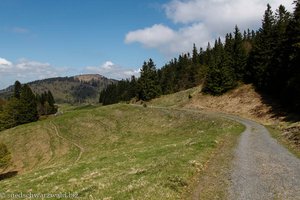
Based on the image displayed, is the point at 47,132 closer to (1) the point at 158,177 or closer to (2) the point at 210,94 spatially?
(2) the point at 210,94

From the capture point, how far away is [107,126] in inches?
3024

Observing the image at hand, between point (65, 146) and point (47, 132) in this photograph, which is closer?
point (65, 146)

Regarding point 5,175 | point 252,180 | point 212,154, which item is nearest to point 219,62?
point 5,175

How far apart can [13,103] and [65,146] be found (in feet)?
182

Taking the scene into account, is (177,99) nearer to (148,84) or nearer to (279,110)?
(148,84)

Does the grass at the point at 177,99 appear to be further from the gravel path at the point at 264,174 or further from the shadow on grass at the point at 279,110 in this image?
the gravel path at the point at 264,174

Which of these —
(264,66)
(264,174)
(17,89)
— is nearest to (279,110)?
(264,66)

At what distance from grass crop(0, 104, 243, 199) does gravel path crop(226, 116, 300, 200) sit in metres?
2.32

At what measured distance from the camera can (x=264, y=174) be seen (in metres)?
17.7

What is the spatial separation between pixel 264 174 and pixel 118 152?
26443mm

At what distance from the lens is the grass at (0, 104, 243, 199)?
1672 centimetres

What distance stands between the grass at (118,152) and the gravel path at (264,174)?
2.32 metres

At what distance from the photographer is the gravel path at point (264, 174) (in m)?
14.2

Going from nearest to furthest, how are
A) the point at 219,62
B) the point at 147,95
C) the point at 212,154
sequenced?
the point at 212,154
the point at 219,62
the point at 147,95
